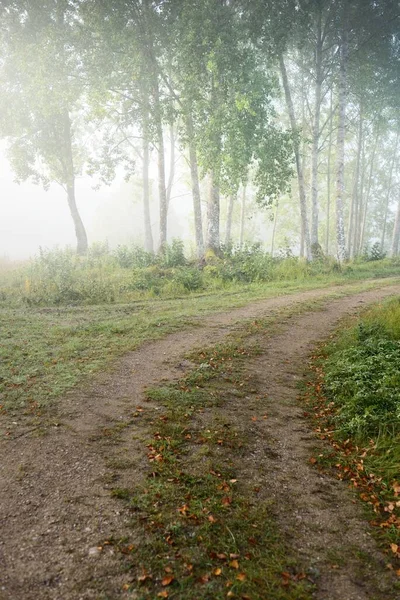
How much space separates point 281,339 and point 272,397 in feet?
8.68

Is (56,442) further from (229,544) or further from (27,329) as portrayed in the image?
(27,329)

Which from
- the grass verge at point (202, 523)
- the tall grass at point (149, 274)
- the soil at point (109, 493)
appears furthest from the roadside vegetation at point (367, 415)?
the tall grass at point (149, 274)

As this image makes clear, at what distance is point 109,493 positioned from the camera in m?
3.63

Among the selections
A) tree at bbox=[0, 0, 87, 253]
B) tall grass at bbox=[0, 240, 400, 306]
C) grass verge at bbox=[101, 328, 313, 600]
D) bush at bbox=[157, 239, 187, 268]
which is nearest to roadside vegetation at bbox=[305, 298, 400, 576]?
grass verge at bbox=[101, 328, 313, 600]

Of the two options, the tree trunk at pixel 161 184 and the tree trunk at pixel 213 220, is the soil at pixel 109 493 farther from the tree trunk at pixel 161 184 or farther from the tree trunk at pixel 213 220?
the tree trunk at pixel 161 184

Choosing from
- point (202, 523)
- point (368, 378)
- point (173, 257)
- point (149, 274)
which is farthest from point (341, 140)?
point (202, 523)

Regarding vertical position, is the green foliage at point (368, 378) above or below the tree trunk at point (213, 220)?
below

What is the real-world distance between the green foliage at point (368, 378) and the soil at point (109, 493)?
611 millimetres

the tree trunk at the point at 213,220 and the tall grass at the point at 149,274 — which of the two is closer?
the tall grass at the point at 149,274

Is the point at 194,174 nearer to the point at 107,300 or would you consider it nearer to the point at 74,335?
the point at 107,300

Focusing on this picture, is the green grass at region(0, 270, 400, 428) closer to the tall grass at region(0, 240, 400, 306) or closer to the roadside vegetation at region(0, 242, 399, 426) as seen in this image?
the roadside vegetation at region(0, 242, 399, 426)

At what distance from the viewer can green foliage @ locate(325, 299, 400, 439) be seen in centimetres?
476

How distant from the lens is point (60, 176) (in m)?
24.6

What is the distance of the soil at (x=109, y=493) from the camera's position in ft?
9.20
